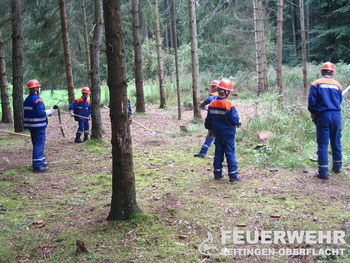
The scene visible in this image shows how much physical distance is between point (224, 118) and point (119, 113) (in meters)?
3.17

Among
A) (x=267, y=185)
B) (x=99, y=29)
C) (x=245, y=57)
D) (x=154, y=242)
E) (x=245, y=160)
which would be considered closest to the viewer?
(x=154, y=242)

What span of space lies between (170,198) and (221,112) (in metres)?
2.31

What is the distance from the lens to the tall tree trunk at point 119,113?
15.0ft

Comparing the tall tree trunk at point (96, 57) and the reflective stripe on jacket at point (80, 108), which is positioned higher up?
the tall tree trunk at point (96, 57)

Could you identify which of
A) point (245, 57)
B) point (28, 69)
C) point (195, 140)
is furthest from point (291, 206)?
point (245, 57)

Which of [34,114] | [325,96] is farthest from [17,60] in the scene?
[325,96]

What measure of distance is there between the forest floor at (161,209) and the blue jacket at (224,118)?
110 centimetres

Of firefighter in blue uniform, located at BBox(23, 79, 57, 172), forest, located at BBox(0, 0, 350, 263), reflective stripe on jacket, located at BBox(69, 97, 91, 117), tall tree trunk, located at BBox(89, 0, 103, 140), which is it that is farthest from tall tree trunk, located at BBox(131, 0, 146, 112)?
firefighter in blue uniform, located at BBox(23, 79, 57, 172)

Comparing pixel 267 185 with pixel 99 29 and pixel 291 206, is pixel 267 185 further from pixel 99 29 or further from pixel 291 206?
pixel 99 29

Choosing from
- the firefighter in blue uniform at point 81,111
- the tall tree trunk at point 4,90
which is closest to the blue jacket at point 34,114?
the firefighter in blue uniform at point 81,111

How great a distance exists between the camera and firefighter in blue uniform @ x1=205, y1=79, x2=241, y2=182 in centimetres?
713

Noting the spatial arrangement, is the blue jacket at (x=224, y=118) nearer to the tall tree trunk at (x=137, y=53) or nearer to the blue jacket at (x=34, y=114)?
the blue jacket at (x=34, y=114)

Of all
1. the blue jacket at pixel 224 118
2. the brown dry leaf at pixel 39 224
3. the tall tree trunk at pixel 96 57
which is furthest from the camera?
the tall tree trunk at pixel 96 57

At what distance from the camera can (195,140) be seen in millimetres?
11484
